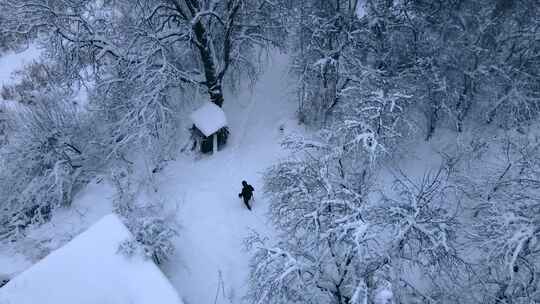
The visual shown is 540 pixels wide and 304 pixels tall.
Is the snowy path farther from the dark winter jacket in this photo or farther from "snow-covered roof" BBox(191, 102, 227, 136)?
"snow-covered roof" BBox(191, 102, 227, 136)

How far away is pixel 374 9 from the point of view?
1088 centimetres

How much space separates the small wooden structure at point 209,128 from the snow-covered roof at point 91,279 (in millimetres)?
4665

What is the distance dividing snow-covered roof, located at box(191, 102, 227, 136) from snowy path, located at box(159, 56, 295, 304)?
1136 mm

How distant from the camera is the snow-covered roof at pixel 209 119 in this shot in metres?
12.0

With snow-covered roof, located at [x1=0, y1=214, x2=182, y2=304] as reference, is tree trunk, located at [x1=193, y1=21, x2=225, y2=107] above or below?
above

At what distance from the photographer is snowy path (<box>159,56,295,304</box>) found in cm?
971

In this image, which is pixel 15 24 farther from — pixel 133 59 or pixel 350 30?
pixel 350 30

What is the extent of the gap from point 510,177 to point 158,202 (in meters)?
9.70

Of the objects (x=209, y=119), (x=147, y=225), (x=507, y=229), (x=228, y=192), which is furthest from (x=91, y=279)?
(x=507, y=229)

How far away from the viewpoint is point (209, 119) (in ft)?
39.7

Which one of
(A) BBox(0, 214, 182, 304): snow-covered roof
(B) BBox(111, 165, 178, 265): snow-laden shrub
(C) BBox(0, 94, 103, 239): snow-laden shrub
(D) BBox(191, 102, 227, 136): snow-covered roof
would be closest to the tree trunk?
(D) BBox(191, 102, 227, 136): snow-covered roof

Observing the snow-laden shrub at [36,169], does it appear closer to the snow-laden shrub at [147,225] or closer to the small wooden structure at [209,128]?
the snow-laden shrub at [147,225]

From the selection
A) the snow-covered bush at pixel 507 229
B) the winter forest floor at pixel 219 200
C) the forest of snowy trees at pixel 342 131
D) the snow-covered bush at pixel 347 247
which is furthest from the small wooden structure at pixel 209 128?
the snow-covered bush at pixel 507 229

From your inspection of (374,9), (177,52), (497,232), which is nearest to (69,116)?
(177,52)
